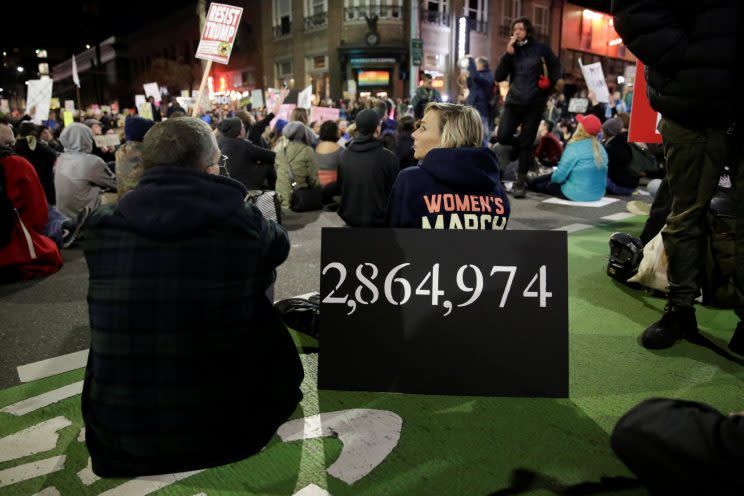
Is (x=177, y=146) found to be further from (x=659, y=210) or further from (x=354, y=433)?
(x=659, y=210)

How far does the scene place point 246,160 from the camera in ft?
24.0

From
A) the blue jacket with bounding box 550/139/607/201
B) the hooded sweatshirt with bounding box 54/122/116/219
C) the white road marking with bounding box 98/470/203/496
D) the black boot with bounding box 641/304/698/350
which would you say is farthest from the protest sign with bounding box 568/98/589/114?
the white road marking with bounding box 98/470/203/496

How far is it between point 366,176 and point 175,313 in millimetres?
4347

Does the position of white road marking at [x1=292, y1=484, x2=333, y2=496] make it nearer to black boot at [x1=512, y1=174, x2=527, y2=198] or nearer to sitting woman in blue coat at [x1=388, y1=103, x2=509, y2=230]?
sitting woman in blue coat at [x1=388, y1=103, x2=509, y2=230]

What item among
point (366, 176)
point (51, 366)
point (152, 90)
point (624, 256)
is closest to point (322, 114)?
point (152, 90)

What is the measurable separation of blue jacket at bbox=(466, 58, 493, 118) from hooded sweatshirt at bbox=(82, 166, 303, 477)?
856 centimetres

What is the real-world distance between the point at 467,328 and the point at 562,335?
0.42 m

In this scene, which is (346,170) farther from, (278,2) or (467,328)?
(278,2)

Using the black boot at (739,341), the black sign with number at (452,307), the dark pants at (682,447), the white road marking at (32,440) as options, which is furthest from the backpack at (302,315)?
the black boot at (739,341)

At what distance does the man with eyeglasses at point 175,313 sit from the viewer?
183cm

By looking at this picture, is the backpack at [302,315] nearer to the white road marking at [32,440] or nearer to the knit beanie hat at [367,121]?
the white road marking at [32,440]

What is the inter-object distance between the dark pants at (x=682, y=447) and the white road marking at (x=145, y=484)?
1.54 meters

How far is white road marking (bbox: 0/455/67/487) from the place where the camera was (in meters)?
2.07

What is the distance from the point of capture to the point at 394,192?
9.53 feet
